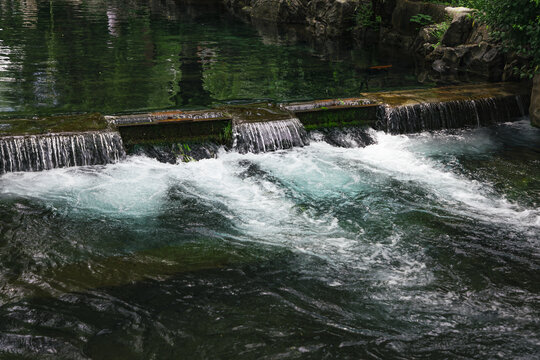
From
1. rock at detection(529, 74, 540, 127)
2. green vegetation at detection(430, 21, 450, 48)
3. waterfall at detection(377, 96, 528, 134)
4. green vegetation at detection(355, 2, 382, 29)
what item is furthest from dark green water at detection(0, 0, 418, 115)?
rock at detection(529, 74, 540, 127)

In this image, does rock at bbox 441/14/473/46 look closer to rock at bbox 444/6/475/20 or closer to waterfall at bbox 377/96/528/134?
rock at bbox 444/6/475/20

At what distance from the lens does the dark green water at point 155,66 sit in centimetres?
1201

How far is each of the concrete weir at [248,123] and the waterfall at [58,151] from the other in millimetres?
14

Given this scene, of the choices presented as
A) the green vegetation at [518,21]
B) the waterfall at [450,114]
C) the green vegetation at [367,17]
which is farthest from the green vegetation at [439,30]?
the green vegetation at [518,21]

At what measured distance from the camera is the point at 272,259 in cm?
630

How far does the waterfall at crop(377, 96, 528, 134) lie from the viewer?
11258mm

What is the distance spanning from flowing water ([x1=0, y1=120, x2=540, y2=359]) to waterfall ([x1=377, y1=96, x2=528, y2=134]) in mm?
1775

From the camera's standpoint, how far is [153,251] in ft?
21.2

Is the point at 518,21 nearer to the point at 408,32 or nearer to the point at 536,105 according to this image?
the point at 536,105

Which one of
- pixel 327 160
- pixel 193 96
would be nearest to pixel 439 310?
pixel 327 160

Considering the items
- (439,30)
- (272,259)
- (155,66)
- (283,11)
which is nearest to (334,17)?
(283,11)

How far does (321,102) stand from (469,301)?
6.11 m

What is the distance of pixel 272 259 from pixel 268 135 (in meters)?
4.08

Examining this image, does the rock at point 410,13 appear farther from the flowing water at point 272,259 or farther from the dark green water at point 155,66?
the flowing water at point 272,259
